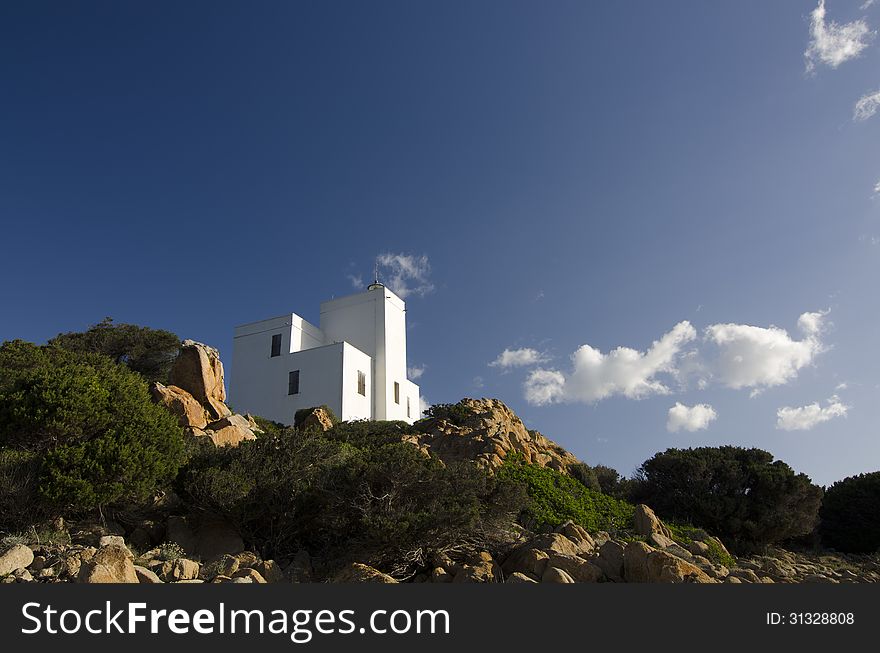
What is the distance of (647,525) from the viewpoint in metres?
15.0

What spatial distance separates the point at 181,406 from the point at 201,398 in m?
2.20

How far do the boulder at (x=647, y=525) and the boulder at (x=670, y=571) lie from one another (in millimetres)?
5916

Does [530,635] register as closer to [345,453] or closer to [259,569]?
[259,569]

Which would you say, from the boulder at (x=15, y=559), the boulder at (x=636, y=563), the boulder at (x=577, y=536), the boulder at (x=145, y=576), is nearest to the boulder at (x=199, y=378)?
the boulder at (x=15, y=559)

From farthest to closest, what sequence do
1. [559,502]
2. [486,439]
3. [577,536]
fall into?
[486,439]
[559,502]
[577,536]

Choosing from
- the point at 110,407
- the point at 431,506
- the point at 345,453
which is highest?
the point at 110,407

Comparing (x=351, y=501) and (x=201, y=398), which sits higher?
(x=201, y=398)

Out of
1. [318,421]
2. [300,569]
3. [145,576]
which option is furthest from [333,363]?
[145,576]

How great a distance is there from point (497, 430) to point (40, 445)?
40.6ft

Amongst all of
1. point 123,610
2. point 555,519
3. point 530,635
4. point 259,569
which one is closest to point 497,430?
point 555,519

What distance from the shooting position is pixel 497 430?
63.8ft

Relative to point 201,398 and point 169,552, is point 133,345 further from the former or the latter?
point 169,552

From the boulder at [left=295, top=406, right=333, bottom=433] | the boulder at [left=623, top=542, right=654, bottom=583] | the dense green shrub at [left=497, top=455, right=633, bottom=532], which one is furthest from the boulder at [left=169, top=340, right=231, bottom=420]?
the boulder at [left=623, top=542, right=654, bottom=583]

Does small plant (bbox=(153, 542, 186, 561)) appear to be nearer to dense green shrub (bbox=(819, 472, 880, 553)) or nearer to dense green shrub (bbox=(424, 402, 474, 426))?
dense green shrub (bbox=(424, 402, 474, 426))
